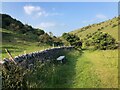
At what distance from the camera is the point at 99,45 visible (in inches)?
2574

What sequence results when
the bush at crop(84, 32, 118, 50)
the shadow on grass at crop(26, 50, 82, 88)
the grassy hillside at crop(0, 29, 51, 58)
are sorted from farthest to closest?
the bush at crop(84, 32, 118, 50), the grassy hillside at crop(0, 29, 51, 58), the shadow on grass at crop(26, 50, 82, 88)

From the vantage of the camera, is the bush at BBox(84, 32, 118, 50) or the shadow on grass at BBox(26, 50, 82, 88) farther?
the bush at BBox(84, 32, 118, 50)

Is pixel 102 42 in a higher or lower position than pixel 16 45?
higher

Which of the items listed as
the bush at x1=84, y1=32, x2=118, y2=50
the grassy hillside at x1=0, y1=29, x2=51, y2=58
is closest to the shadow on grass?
the grassy hillside at x1=0, y1=29, x2=51, y2=58

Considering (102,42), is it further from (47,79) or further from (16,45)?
(47,79)

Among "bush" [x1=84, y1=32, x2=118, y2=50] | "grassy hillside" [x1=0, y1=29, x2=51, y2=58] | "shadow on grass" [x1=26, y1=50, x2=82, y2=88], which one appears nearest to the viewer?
"shadow on grass" [x1=26, y1=50, x2=82, y2=88]

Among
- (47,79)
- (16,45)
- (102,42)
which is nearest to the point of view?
(47,79)

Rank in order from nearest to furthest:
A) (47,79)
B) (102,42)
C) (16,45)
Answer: (47,79), (16,45), (102,42)

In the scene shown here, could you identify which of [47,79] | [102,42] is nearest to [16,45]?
[47,79]

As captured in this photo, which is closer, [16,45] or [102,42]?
[16,45]

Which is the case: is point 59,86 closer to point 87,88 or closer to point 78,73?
point 87,88

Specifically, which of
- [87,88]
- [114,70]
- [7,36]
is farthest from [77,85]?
[7,36]

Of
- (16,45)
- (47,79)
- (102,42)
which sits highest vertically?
(102,42)

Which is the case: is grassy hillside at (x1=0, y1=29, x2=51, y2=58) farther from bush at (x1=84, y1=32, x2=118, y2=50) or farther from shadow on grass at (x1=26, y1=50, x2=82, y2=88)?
bush at (x1=84, y1=32, x2=118, y2=50)
